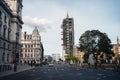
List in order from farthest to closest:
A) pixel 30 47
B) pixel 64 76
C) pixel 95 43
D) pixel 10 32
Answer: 1. pixel 30 47
2. pixel 95 43
3. pixel 10 32
4. pixel 64 76

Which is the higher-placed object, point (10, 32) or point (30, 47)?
point (10, 32)

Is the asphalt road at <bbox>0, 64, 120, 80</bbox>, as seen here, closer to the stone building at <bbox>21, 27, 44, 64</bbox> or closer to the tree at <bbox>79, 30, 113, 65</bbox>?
the tree at <bbox>79, 30, 113, 65</bbox>

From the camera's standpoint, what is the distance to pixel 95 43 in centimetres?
9081

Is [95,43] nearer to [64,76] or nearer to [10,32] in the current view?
[10,32]

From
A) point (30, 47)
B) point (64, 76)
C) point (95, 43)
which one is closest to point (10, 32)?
point (95, 43)

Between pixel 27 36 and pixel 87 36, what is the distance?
9024cm

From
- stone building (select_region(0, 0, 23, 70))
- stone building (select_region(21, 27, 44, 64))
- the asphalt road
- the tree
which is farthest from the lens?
stone building (select_region(21, 27, 44, 64))

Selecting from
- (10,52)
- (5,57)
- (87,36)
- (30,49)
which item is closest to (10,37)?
(10,52)

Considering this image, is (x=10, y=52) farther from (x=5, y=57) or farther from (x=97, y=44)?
(x=97, y=44)

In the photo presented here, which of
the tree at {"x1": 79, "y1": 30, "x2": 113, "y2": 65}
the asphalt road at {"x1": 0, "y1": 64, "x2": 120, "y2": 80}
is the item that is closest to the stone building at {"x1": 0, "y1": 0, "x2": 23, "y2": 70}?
the tree at {"x1": 79, "y1": 30, "x2": 113, "y2": 65}

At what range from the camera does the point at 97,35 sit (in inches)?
3632

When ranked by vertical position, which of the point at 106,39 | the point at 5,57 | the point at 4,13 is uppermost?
the point at 4,13

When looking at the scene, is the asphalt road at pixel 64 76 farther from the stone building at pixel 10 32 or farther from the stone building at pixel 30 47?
the stone building at pixel 30 47

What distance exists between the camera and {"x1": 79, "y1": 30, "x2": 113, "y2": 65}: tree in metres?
87.8
